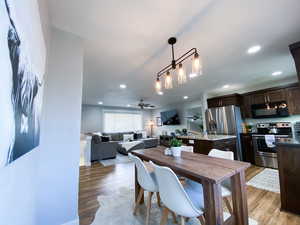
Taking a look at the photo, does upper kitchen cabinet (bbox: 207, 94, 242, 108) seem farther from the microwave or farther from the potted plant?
the potted plant

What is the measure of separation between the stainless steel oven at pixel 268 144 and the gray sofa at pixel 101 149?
4.81m

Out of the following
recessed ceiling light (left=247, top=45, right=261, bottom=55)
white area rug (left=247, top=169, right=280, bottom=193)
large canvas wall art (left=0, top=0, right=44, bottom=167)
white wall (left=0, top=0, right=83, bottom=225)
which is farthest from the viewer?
white area rug (left=247, top=169, right=280, bottom=193)

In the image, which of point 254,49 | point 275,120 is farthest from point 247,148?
point 254,49

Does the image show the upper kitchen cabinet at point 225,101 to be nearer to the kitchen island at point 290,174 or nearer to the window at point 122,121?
the kitchen island at point 290,174

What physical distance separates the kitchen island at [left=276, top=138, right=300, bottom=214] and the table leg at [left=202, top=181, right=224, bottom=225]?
157 centimetres

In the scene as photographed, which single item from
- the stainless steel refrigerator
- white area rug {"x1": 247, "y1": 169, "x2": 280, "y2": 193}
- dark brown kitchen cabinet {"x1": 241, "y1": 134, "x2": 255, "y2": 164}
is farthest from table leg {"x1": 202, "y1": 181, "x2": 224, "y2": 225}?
dark brown kitchen cabinet {"x1": 241, "y1": 134, "x2": 255, "y2": 164}

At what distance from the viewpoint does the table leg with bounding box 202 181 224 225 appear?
98 centimetres

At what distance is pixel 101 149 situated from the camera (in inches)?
195

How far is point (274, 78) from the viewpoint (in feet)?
12.8

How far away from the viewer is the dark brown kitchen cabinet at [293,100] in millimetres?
3434

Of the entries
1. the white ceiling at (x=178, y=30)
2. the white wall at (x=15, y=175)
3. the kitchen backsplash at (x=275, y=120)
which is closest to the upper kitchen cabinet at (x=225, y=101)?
the kitchen backsplash at (x=275, y=120)

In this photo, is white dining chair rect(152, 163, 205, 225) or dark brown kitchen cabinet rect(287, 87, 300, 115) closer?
white dining chair rect(152, 163, 205, 225)

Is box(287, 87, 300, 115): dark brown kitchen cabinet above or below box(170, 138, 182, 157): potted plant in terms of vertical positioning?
above

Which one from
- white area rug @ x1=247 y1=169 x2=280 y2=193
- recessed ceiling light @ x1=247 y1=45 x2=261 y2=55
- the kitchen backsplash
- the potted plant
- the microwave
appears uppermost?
recessed ceiling light @ x1=247 y1=45 x2=261 y2=55
